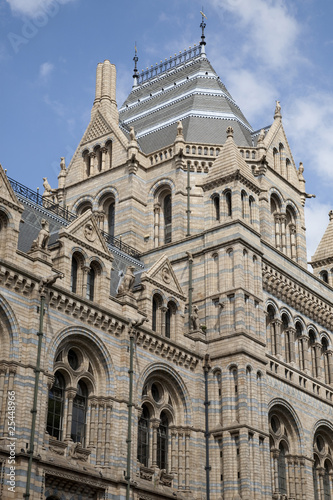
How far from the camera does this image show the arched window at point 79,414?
3503 centimetres

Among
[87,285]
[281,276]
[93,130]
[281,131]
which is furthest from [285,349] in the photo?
[93,130]

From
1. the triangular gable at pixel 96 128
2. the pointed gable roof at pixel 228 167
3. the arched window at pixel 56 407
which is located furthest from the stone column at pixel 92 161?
the arched window at pixel 56 407

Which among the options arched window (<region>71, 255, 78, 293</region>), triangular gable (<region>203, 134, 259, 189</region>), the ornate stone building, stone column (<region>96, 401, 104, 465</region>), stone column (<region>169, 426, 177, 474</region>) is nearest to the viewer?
the ornate stone building

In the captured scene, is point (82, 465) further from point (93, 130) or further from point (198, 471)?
point (93, 130)

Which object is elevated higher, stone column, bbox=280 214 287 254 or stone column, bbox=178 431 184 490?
stone column, bbox=280 214 287 254

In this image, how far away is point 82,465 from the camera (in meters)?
33.9

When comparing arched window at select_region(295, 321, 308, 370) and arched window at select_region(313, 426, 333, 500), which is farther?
arched window at select_region(295, 321, 308, 370)

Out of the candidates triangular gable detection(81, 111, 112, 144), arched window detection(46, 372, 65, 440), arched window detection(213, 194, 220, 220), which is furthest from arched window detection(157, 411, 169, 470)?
triangular gable detection(81, 111, 112, 144)

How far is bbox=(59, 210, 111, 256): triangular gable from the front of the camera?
3813 centimetres

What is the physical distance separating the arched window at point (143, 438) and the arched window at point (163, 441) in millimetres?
951

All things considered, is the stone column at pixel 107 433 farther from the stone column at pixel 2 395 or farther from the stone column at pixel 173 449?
the stone column at pixel 2 395

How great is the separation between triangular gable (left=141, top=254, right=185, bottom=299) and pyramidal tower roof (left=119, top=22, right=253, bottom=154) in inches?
521

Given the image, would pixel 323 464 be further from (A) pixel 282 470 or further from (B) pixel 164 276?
(B) pixel 164 276

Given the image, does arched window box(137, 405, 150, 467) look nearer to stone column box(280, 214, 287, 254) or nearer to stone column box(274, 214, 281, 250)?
stone column box(274, 214, 281, 250)
